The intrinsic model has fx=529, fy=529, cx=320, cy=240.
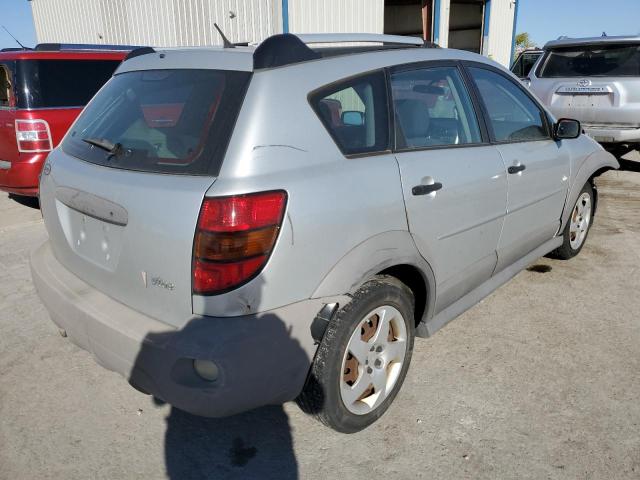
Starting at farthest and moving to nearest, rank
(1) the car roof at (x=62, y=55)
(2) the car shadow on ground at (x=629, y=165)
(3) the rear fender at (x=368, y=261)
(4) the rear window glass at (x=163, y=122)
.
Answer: (2) the car shadow on ground at (x=629, y=165), (1) the car roof at (x=62, y=55), (3) the rear fender at (x=368, y=261), (4) the rear window glass at (x=163, y=122)

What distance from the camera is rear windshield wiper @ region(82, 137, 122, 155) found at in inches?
91.6

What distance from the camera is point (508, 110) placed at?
11.4 feet

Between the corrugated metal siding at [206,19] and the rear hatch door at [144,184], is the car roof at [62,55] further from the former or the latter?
the corrugated metal siding at [206,19]

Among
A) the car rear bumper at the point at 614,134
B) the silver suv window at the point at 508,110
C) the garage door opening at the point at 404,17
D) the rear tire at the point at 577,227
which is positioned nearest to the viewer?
the silver suv window at the point at 508,110

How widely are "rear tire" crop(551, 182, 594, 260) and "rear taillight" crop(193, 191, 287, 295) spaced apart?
3.19 metres

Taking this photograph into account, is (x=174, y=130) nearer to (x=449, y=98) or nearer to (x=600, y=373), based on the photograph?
(x=449, y=98)

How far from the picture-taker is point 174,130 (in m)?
2.17

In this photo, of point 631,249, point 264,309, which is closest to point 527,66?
point 631,249

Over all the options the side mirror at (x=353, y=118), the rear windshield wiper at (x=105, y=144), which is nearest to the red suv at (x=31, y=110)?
the rear windshield wiper at (x=105, y=144)

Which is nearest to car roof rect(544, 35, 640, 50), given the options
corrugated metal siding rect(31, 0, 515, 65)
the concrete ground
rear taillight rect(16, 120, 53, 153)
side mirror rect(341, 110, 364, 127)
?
corrugated metal siding rect(31, 0, 515, 65)

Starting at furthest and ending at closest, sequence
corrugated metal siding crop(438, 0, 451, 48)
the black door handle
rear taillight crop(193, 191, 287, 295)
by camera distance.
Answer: corrugated metal siding crop(438, 0, 451, 48) < the black door handle < rear taillight crop(193, 191, 287, 295)

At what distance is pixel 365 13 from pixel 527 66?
11.8 feet

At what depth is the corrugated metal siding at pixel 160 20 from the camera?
10281mm

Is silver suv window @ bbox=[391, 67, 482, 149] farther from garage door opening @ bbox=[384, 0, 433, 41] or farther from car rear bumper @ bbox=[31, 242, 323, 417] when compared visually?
garage door opening @ bbox=[384, 0, 433, 41]
